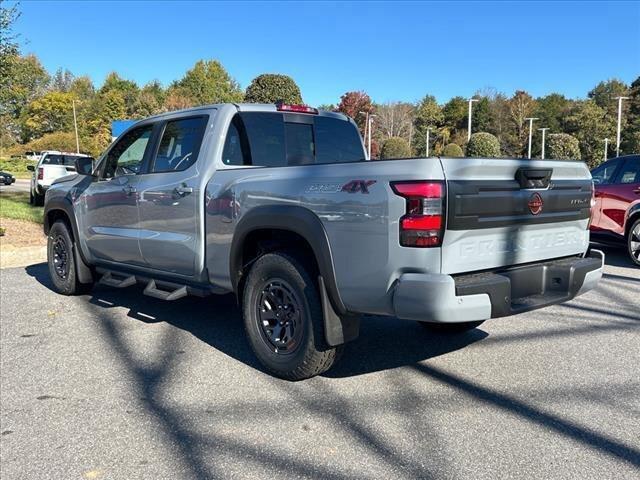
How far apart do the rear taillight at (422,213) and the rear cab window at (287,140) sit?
4.62ft

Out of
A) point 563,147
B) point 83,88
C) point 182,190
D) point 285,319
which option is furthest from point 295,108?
point 83,88

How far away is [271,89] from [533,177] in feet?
63.8

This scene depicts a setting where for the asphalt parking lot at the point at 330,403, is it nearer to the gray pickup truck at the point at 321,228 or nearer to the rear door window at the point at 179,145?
the gray pickup truck at the point at 321,228

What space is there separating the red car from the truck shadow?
16.6 feet

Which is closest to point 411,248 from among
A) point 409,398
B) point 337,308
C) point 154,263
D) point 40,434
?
point 337,308

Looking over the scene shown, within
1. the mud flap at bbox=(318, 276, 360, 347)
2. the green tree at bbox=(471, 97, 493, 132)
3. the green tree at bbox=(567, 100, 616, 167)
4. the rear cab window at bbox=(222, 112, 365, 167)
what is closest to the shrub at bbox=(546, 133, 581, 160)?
the green tree at bbox=(567, 100, 616, 167)

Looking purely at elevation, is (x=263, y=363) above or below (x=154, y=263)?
below

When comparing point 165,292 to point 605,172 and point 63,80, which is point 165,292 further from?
point 63,80

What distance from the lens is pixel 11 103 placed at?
13344 mm

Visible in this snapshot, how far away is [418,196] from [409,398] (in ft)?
4.67

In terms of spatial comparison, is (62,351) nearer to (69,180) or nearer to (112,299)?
(112,299)

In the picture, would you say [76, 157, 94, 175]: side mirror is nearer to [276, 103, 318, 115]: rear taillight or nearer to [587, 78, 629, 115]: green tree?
[276, 103, 318, 115]: rear taillight

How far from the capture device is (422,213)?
10.4 feet

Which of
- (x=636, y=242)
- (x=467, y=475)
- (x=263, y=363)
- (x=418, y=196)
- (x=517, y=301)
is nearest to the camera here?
(x=467, y=475)
